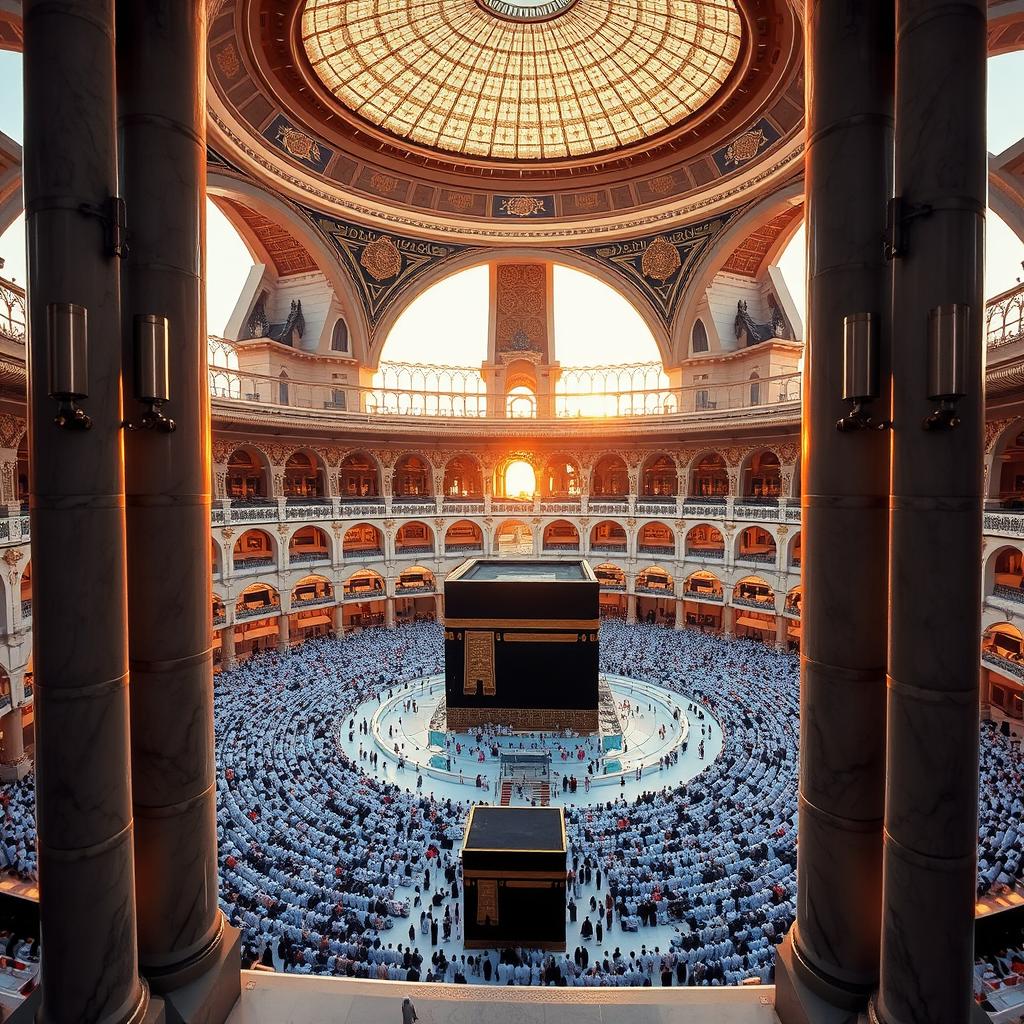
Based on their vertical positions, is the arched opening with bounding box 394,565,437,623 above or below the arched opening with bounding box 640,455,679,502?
below

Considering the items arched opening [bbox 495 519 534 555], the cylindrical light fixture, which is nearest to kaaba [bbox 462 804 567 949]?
the cylindrical light fixture

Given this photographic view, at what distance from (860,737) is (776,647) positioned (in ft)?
83.2

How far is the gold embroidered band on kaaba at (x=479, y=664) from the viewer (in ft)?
65.8

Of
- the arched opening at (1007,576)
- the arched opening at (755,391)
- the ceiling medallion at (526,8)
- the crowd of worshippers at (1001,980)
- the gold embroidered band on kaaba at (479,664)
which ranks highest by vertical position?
the ceiling medallion at (526,8)

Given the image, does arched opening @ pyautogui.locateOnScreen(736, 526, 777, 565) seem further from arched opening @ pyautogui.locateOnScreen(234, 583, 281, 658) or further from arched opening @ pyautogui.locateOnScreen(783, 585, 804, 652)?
arched opening @ pyautogui.locateOnScreen(234, 583, 281, 658)

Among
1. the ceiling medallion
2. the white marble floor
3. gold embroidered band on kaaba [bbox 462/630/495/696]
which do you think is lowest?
gold embroidered band on kaaba [bbox 462/630/495/696]

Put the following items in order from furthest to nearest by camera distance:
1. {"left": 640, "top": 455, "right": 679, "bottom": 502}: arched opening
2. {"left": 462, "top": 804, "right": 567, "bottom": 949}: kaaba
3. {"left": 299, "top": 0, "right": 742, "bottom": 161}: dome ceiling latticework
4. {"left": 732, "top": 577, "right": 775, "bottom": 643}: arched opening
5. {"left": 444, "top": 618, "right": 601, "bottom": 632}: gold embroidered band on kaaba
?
{"left": 640, "top": 455, "right": 679, "bottom": 502}: arched opening, {"left": 732, "top": 577, "right": 775, "bottom": 643}: arched opening, {"left": 299, "top": 0, "right": 742, "bottom": 161}: dome ceiling latticework, {"left": 444, "top": 618, "right": 601, "bottom": 632}: gold embroidered band on kaaba, {"left": 462, "top": 804, "right": 567, "bottom": 949}: kaaba

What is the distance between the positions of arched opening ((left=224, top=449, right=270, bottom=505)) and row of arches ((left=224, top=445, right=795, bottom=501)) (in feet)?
0.15

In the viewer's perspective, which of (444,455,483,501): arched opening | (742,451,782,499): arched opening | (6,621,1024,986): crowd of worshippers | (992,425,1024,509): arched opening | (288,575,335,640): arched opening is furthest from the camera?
(444,455,483,501): arched opening

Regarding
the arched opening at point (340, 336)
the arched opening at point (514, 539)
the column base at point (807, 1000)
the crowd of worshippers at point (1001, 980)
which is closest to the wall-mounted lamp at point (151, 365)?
the column base at point (807, 1000)

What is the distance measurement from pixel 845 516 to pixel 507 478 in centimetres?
3300

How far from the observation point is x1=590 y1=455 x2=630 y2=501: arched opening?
1491 inches

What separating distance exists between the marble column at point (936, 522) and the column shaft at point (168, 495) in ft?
13.6

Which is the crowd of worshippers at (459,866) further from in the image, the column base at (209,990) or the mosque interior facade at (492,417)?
the column base at (209,990)
